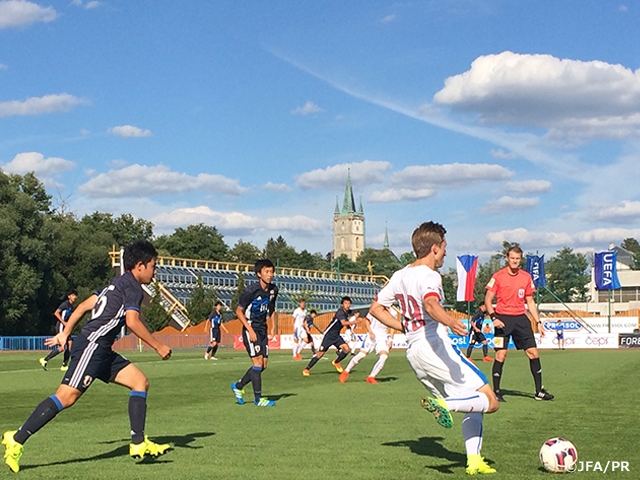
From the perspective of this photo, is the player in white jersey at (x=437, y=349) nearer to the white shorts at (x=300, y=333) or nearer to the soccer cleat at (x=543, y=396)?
the soccer cleat at (x=543, y=396)

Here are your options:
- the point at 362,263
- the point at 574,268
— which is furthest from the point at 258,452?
the point at 362,263

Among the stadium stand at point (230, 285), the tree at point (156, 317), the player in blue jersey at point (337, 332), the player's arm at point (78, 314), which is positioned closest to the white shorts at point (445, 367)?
the player's arm at point (78, 314)

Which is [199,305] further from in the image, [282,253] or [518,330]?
[282,253]

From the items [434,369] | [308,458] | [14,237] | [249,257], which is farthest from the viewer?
[249,257]

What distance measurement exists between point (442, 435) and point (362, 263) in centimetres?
16481

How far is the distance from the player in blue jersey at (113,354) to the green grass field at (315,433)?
1.32 feet

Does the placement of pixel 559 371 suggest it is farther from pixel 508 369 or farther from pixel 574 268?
pixel 574 268

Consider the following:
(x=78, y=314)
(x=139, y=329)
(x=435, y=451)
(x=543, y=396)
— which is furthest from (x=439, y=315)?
(x=543, y=396)

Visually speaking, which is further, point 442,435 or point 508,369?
point 508,369

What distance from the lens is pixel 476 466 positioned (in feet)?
23.2

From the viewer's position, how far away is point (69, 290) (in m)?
67.9

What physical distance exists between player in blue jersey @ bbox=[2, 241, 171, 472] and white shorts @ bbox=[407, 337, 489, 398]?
229 cm

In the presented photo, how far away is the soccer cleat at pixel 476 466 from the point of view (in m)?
7.05

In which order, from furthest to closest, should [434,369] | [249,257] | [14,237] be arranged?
[249,257]
[14,237]
[434,369]
